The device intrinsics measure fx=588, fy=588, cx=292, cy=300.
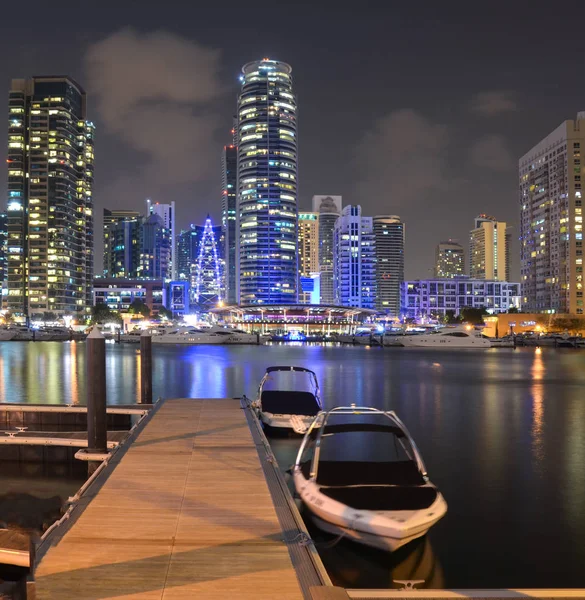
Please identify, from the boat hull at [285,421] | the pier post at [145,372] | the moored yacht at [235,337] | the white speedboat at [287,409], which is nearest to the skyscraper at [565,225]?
the moored yacht at [235,337]

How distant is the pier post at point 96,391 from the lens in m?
17.6

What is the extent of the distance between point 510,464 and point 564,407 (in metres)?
19.7

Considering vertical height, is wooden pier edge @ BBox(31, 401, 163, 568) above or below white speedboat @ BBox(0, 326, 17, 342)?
above

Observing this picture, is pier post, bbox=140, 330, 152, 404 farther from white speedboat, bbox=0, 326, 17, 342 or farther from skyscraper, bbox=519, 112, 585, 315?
skyscraper, bbox=519, 112, 585, 315

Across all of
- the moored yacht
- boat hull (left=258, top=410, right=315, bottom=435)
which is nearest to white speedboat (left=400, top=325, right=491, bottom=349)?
the moored yacht

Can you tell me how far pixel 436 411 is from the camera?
39.1 metres

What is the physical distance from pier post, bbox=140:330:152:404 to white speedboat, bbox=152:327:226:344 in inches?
4446

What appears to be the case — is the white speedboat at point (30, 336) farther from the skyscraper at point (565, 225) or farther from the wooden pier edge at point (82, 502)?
the skyscraper at point (565, 225)

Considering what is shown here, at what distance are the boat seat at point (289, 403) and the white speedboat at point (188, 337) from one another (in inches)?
4498

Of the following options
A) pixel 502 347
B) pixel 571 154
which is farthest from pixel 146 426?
pixel 571 154

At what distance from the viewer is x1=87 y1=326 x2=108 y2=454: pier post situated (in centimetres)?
1764

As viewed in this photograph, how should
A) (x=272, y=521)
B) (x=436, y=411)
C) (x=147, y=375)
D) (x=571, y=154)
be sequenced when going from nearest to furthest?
(x=272, y=521)
(x=147, y=375)
(x=436, y=411)
(x=571, y=154)

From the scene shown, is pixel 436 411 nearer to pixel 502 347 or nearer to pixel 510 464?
pixel 510 464

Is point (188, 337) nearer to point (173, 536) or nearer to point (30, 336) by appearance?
point (30, 336)
